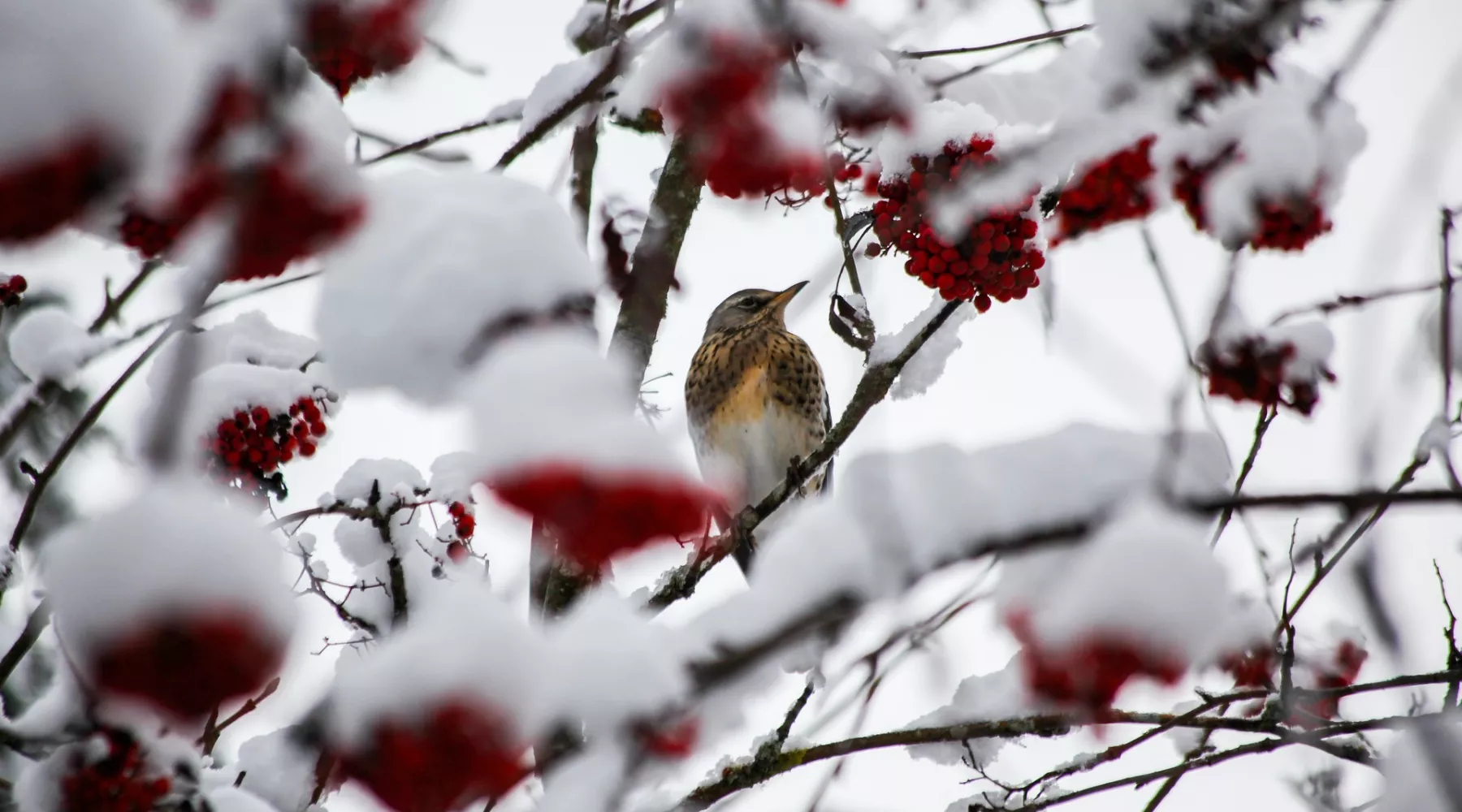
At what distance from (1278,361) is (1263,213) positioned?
30 cm

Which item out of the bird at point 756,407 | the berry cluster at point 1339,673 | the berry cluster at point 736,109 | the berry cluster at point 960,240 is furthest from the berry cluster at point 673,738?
the bird at point 756,407

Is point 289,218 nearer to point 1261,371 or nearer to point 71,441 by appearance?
point 71,441

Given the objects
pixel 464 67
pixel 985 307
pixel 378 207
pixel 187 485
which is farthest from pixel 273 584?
pixel 464 67

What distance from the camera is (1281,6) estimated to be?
137 centimetres

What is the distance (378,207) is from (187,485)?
0.39 metres

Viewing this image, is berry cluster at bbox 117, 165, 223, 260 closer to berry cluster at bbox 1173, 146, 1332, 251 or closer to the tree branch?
the tree branch

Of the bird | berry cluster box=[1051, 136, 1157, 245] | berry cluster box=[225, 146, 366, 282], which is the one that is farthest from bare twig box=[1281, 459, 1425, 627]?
the bird

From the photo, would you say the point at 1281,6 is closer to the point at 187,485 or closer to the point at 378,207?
the point at 378,207

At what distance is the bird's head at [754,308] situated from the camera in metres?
5.57

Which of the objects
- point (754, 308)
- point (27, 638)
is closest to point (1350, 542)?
point (27, 638)

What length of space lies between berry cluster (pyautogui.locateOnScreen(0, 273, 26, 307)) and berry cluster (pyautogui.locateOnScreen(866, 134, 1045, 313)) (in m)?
2.25

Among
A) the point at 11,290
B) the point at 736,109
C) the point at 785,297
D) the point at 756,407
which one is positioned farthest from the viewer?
the point at 785,297

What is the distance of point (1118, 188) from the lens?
186 centimetres

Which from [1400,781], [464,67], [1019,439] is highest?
[464,67]
